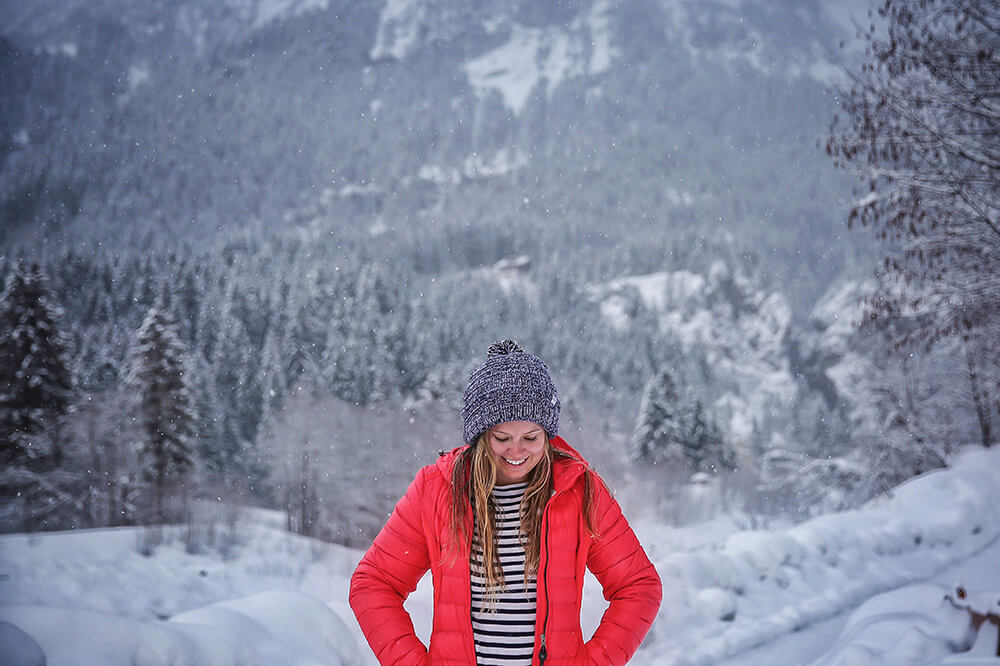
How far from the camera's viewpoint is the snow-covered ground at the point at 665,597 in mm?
2561

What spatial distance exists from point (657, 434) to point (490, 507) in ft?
60.9

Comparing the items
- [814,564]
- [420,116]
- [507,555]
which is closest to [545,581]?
[507,555]

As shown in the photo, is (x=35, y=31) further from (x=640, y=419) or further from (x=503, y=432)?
(x=640, y=419)

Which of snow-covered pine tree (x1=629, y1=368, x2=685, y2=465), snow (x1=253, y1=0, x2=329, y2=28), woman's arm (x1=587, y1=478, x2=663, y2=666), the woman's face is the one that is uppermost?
the woman's face

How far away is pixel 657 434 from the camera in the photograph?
62.8 feet

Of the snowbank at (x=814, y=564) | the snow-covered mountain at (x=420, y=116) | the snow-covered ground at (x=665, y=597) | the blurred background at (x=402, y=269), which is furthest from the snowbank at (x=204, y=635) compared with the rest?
the blurred background at (x=402, y=269)

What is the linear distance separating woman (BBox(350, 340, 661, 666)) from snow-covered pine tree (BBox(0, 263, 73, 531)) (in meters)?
6.54

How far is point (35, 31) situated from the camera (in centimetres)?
805

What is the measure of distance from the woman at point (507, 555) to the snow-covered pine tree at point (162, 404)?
949cm

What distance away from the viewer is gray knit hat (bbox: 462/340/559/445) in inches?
59.9

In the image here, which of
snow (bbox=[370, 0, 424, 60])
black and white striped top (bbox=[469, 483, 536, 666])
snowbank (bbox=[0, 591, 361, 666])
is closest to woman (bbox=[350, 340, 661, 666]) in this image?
black and white striped top (bbox=[469, 483, 536, 666])

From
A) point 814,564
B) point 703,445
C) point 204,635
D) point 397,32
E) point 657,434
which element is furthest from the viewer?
point 397,32

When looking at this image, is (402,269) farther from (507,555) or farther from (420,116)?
(507,555)

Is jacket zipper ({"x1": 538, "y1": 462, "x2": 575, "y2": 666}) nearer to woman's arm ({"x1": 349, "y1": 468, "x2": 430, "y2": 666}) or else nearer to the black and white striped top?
the black and white striped top
